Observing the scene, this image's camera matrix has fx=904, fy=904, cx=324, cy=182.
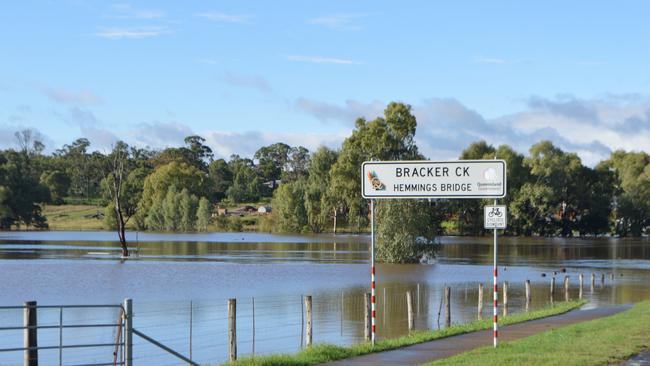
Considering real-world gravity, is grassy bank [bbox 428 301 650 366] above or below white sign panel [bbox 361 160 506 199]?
below

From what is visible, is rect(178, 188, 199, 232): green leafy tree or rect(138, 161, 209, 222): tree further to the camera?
rect(138, 161, 209, 222): tree

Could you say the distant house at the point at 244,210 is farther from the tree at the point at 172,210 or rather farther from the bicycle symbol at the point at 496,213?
the bicycle symbol at the point at 496,213

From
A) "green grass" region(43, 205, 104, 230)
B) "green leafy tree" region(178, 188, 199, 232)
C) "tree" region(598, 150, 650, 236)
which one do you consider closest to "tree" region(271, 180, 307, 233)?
"green leafy tree" region(178, 188, 199, 232)

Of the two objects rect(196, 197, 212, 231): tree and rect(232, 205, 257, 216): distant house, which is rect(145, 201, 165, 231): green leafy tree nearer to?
rect(196, 197, 212, 231): tree

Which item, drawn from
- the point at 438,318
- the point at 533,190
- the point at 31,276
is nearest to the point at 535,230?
the point at 533,190

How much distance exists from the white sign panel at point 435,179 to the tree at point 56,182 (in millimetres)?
175916

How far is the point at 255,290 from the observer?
157 feet

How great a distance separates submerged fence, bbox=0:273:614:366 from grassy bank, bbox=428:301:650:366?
578 cm

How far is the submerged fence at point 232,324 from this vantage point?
2461cm

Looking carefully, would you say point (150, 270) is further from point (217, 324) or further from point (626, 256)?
point (626, 256)

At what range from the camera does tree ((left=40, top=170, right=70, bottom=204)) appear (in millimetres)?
188625

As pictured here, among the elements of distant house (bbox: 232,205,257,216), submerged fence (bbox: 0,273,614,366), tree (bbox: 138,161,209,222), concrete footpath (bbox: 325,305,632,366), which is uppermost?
tree (bbox: 138,161,209,222)

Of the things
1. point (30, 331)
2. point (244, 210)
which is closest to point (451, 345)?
point (30, 331)

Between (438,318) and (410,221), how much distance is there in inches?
1442
